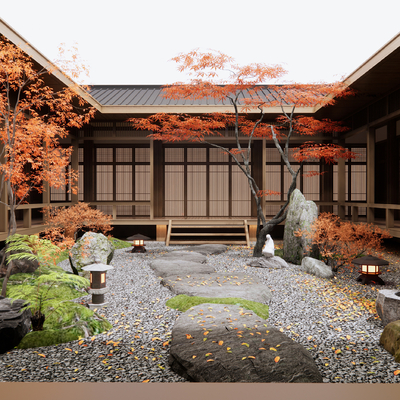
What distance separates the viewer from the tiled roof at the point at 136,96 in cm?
1028

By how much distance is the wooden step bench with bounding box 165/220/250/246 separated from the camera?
30.9 ft

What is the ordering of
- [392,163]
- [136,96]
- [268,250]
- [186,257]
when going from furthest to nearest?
[136,96], [392,163], [186,257], [268,250]

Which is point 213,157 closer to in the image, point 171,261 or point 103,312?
point 171,261

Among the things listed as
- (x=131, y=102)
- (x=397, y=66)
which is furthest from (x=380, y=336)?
(x=131, y=102)

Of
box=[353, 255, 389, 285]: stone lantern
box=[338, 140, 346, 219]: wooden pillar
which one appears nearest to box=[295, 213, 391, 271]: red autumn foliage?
box=[353, 255, 389, 285]: stone lantern

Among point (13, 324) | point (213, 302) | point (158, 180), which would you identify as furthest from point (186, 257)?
point (13, 324)

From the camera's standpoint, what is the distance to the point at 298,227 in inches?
282

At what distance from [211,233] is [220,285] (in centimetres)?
434

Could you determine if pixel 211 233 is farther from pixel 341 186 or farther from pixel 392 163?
pixel 392 163

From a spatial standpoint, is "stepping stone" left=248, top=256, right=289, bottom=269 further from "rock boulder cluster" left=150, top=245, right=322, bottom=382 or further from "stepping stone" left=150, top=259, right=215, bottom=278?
"rock boulder cluster" left=150, top=245, right=322, bottom=382

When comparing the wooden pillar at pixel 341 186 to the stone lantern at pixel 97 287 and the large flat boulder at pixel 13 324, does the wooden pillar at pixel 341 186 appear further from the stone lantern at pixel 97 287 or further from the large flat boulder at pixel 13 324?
the large flat boulder at pixel 13 324

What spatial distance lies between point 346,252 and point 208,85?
14.3 ft

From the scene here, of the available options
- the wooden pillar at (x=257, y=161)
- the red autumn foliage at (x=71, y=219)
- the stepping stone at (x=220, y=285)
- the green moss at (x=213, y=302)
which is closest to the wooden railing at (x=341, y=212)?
the red autumn foliage at (x=71, y=219)

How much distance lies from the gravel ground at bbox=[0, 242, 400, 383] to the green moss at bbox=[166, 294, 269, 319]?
0.12 meters
